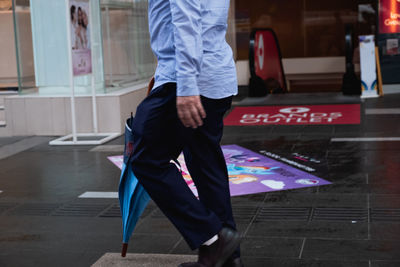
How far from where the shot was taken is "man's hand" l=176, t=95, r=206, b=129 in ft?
8.20

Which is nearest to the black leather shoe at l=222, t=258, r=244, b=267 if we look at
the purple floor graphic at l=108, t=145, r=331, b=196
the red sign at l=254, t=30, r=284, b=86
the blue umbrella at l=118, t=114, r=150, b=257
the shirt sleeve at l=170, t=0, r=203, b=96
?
the blue umbrella at l=118, t=114, r=150, b=257

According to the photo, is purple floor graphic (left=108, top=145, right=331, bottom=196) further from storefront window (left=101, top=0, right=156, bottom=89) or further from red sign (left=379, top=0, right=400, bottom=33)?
red sign (left=379, top=0, right=400, bottom=33)

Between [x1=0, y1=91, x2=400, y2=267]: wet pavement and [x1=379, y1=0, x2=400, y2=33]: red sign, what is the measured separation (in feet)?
18.3

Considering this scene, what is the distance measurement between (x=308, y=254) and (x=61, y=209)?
202cm

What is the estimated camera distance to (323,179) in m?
5.12

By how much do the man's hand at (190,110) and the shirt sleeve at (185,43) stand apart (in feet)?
0.08

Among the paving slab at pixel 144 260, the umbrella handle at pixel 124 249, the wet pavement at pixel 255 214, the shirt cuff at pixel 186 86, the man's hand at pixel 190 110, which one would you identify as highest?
the shirt cuff at pixel 186 86

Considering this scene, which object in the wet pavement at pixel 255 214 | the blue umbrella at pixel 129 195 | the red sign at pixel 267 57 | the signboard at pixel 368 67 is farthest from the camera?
the red sign at pixel 267 57

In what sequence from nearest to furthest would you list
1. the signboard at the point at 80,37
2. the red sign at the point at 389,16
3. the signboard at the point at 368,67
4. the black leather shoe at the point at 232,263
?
the black leather shoe at the point at 232,263 < the signboard at the point at 80,37 < the signboard at the point at 368,67 < the red sign at the point at 389,16

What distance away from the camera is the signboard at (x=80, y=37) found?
722 cm

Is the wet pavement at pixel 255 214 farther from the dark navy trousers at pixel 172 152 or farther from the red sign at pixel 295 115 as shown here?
the red sign at pixel 295 115

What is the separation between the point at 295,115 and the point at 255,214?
5005 millimetres

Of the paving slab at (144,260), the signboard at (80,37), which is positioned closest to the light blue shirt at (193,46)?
the paving slab at (144,260)

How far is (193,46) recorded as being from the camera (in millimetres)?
2504
